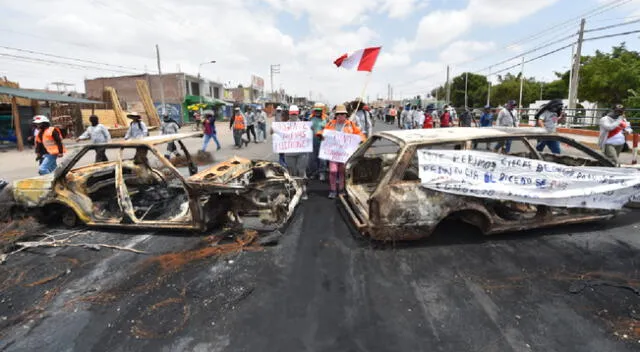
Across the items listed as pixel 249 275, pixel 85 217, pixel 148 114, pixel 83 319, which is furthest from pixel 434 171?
pixel 148 114

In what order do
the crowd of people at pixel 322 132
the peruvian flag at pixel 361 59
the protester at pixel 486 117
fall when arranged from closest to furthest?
1. the crowd of people at pixel 322 132
2. the peruvian flag at pixel 361 59
3. the protester at pixel 486 117

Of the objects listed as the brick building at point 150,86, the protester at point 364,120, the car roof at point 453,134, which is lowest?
the car roof at point 453,134

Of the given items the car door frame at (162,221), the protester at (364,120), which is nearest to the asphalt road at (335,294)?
the car door frame at (162,221)

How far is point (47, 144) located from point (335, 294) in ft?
22.0

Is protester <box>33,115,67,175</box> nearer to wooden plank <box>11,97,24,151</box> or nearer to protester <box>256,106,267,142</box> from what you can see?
protester <box>256,106,267,142</box>

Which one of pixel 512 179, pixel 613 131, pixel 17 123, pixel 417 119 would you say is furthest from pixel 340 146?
pixel 17 123

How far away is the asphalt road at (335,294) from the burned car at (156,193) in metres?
0.35

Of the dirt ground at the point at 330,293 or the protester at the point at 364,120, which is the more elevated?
the protester at the point at 364,120

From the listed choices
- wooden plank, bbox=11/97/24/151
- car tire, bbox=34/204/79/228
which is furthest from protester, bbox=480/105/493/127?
wooden plank, bbox=11/97/24/151

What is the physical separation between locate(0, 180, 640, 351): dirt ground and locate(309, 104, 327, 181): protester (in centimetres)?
330

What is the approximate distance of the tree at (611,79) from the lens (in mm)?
21500

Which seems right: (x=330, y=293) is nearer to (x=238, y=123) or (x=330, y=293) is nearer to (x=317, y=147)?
(x=317, y=147)

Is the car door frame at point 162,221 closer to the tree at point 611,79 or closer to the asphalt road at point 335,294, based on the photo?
the asphalt road at point 335,294

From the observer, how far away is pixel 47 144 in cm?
650
